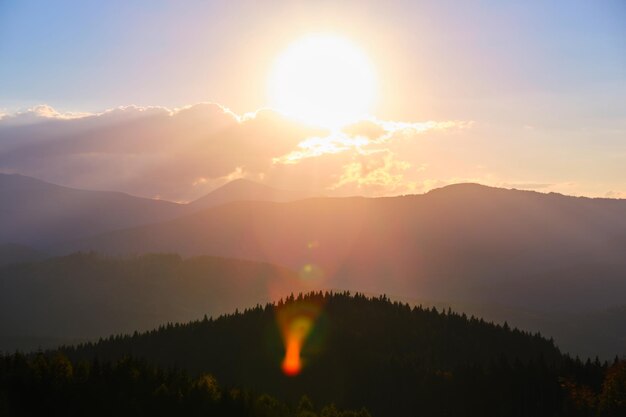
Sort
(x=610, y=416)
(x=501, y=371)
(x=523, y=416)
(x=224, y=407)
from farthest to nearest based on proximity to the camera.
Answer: (x=501, y=371) < (x=523, y=416) < (x=224, y=407) < (x=610, y=416)

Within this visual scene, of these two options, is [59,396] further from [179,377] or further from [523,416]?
[523,416]

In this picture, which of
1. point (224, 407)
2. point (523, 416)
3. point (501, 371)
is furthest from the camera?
point (501, 371)

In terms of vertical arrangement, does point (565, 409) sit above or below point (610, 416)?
below

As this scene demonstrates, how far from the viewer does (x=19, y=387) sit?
12606 centimetres

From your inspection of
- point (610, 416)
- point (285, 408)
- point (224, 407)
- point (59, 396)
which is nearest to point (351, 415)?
point (285, 408)

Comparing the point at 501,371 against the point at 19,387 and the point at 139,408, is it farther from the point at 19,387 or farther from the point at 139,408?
the point at 19,387

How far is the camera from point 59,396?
124875 millimetres

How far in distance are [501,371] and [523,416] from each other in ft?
60.5

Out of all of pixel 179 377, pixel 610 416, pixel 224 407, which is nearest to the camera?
pixel 610 416

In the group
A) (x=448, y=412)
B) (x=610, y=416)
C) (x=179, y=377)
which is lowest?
(x=448, y=412)

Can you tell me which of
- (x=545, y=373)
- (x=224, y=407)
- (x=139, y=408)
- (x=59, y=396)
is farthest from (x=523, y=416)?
(x=59, y=396)

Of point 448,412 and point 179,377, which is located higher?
point 179,377

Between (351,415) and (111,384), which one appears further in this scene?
(351,415)

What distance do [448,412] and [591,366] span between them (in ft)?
138
